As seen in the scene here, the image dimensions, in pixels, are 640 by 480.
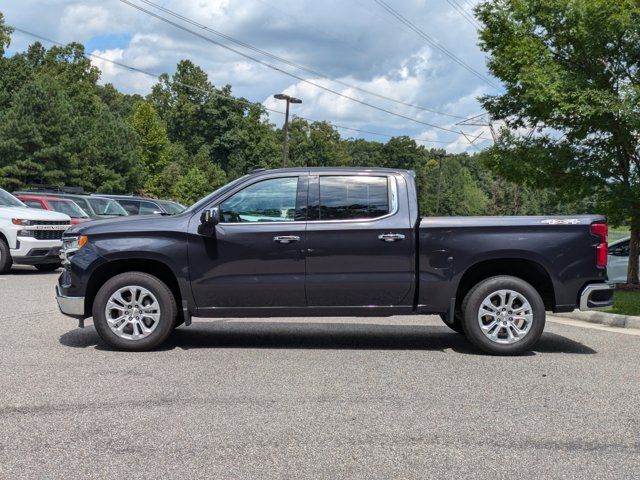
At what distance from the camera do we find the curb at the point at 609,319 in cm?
980

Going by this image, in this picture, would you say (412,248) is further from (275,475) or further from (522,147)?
(522,147)

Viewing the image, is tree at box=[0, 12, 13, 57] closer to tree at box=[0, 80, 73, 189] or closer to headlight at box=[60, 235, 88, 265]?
tree at box=[0, 80, 73, 189]

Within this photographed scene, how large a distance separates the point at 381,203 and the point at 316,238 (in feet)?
2.69

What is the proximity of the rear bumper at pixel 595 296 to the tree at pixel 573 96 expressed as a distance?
7.01 m

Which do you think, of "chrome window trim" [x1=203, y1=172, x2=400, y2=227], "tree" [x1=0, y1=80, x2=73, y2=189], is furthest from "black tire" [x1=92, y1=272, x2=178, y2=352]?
"tree" [x1=0, y1=80, x2=73, y2=189]

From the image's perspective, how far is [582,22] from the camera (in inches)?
565

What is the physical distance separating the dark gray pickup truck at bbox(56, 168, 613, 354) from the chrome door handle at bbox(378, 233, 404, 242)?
0.01 metres

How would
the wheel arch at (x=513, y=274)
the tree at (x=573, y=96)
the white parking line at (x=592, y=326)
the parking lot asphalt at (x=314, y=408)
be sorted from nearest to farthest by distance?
the parking lot asphalt at (x=314, y=408)
the wheel arch at (x=513, y=274)
the white parking line at (x=592, y=326)
the tree at (x=573, y=96)

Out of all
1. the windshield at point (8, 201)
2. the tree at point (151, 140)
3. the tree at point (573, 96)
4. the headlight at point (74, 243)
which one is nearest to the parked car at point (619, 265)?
the tree at point (573, 96)

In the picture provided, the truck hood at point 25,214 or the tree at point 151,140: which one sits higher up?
the tree at point 151,140

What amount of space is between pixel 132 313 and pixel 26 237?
9.10 meters

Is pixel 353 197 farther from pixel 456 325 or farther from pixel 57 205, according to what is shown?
pixel 57 205

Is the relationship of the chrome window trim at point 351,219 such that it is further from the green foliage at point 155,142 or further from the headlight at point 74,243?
the green foliage at point 155,142

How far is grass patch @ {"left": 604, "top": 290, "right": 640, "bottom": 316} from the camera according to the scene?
10.8m
